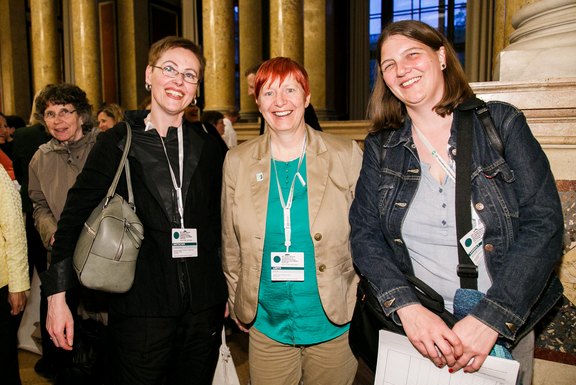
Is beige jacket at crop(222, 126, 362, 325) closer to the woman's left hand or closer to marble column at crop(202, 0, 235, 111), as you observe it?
the woman's left hand

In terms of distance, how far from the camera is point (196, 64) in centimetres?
205

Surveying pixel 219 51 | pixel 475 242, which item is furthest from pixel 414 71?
pixel 219 51

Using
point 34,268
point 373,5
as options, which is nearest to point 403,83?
point 34,268

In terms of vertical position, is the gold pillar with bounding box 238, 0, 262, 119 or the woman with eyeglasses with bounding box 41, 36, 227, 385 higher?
the gold pillar with bounding box 238, 0, 262, 119

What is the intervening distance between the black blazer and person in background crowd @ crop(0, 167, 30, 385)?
0.55 meters

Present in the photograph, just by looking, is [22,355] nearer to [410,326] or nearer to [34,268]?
[34,268]

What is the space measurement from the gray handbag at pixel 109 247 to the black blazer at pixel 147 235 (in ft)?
0.36

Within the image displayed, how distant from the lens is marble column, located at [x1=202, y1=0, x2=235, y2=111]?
883cm

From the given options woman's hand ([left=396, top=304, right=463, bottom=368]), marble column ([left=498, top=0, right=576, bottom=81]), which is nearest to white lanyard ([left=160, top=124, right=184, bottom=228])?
woman's hand ([left=396, top=304, right=463, bottom=368])

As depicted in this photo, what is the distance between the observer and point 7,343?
2412 millimetres

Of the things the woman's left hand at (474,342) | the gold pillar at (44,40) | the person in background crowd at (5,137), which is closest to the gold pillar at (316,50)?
the person in background crowd at (5,137)

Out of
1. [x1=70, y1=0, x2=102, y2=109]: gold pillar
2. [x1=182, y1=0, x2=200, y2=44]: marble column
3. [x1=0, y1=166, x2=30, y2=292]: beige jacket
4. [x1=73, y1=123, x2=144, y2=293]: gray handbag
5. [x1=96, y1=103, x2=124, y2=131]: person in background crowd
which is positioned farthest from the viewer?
[x1=182, y1=0, x2=200, y2=44]: marble column

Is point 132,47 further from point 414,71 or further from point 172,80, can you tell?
point 414,71

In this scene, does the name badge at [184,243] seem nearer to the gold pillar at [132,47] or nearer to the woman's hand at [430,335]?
the woman's hand at [430,335]
